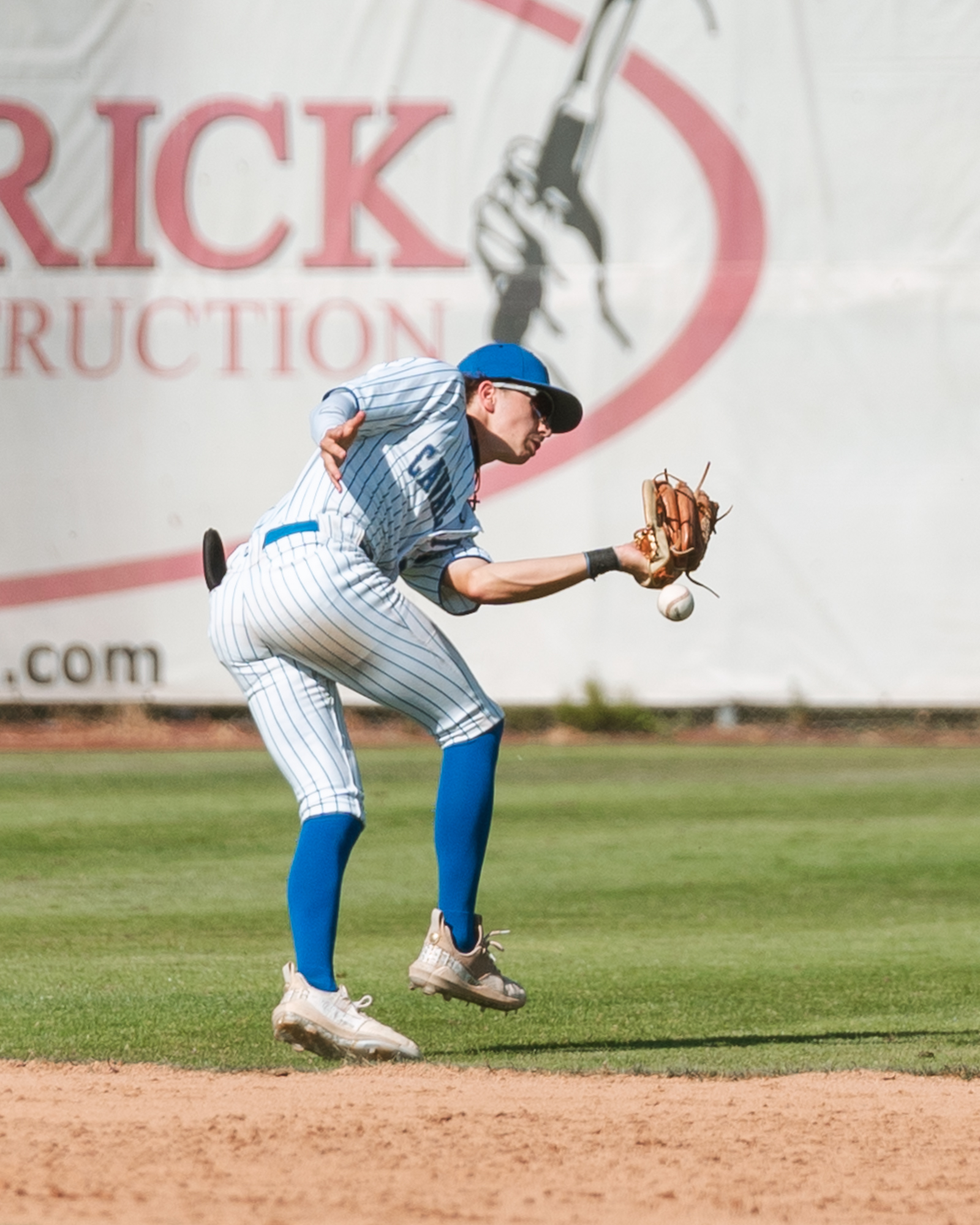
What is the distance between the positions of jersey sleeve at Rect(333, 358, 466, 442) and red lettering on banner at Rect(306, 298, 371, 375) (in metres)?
7.83

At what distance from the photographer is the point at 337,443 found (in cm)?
343

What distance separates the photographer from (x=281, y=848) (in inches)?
284

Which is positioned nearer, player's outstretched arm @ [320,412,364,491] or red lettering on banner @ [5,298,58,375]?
player's outstretched arm @ [320,412,364,491]

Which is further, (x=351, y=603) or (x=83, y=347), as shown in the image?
(x=83, y=347)

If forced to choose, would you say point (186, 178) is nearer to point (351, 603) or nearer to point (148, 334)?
point (148, 334)

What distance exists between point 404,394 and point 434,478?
20 centimetres

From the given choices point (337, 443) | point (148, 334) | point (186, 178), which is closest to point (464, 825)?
point (337, 443)

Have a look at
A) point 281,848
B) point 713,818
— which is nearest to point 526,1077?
point 281,848

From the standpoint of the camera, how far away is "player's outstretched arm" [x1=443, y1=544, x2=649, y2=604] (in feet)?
11.6

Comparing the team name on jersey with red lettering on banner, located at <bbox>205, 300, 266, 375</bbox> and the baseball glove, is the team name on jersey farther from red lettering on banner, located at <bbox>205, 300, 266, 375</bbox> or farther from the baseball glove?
red lettering on banner, located at <bbox>205, 300, 266, 375</bbox>

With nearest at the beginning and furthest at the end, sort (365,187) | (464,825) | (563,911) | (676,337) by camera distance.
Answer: (464,825)
(563,911)
(676,337)
(365,187)

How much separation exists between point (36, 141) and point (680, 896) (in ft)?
24.9

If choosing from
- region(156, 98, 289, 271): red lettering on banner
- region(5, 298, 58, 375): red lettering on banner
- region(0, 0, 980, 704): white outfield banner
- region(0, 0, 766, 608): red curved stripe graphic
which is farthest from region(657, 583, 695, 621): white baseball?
region(5, 298, 58, 375): red lettering on banner

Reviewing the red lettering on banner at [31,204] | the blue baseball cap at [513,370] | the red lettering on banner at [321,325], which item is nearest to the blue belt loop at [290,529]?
the blue baseball cap at [513,370]
